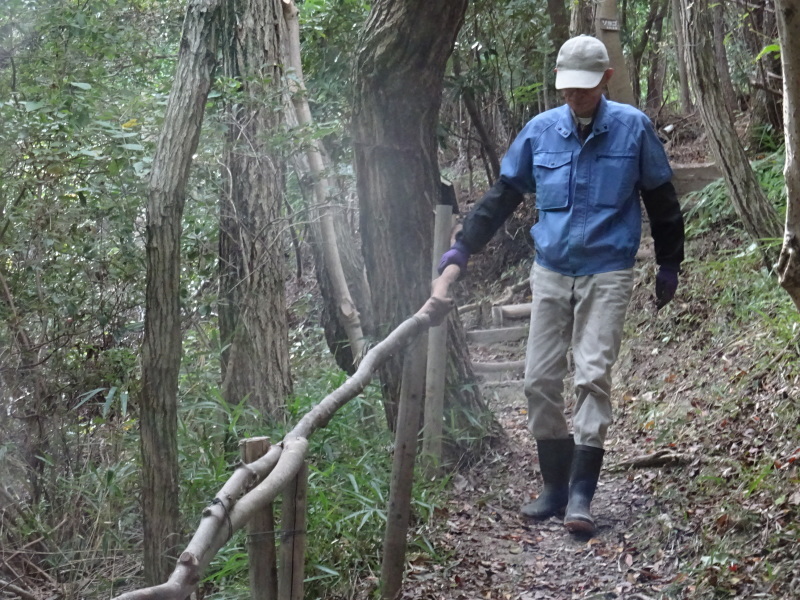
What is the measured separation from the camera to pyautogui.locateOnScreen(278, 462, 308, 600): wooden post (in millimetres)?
2609

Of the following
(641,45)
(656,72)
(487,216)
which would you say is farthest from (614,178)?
(656,72)

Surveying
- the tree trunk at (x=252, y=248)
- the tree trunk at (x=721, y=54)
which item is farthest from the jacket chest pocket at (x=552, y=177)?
the tree trunk at (x=721, y=54)

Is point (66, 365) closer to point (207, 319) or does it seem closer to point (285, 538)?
point (207, 319)

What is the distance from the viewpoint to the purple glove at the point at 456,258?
163 inches

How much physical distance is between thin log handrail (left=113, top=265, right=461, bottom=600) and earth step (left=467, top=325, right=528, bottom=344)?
18.4 feet

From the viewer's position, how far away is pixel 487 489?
4.75m

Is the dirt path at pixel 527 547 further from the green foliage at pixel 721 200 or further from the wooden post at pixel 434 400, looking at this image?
the green foliage at pixel 721 200

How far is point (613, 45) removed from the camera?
27.1ft

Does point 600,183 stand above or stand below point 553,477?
above

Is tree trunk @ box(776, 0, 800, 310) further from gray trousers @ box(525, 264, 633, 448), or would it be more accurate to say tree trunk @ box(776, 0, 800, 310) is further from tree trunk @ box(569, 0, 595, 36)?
tree trunk @ box(569, 0, 595, 36)

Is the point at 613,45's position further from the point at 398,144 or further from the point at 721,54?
the point at 398,144

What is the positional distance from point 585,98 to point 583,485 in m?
1.81

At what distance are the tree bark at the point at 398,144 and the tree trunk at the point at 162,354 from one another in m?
1.15

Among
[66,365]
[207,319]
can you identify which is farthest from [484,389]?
[66,365]
